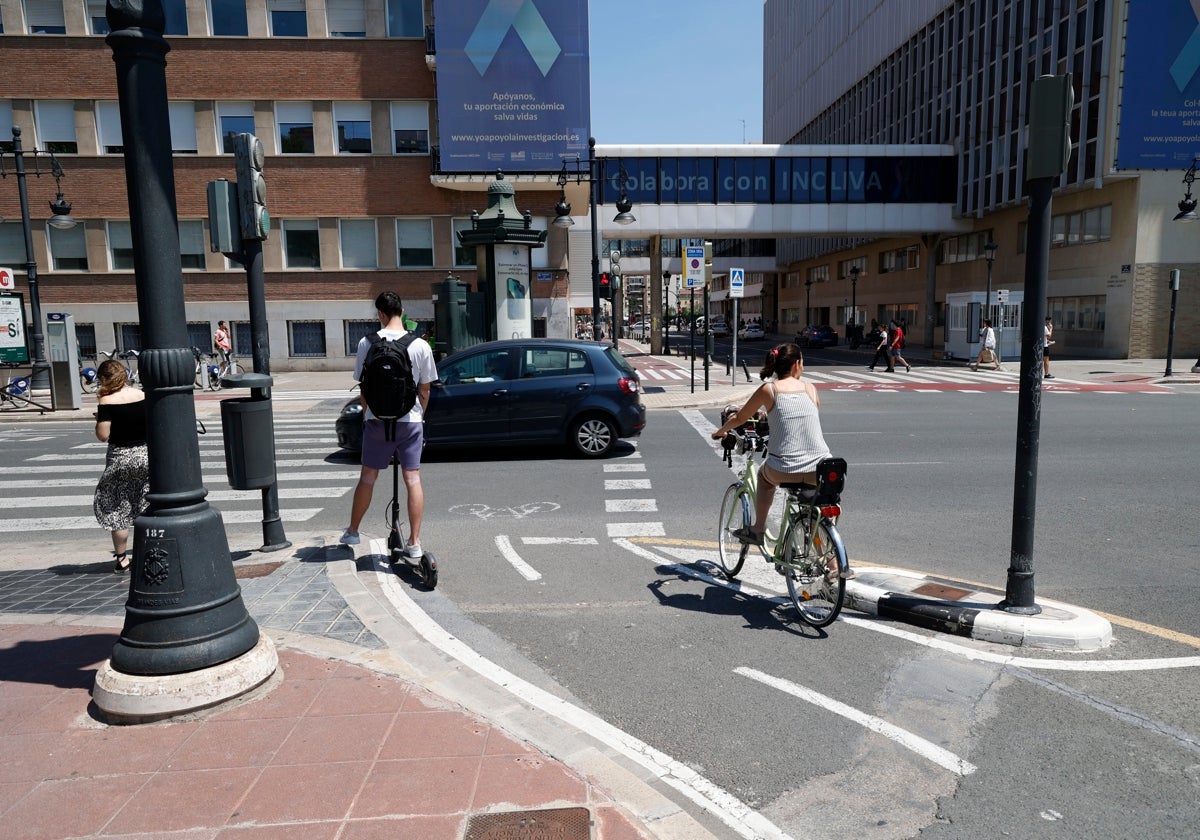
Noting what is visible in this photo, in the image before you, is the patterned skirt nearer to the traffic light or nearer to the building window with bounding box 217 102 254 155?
the traffic light

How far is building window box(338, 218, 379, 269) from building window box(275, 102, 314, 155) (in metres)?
2.94

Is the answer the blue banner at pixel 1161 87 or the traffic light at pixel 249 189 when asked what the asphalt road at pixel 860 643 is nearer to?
the traffic light at pixel 249 189

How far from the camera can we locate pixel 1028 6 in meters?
33.8

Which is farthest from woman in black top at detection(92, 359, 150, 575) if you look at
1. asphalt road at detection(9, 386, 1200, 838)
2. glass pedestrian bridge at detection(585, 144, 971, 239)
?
glass pedestrian bridge at detection(585, 144, 971, 239)

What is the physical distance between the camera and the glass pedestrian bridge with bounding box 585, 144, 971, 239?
3950 cm

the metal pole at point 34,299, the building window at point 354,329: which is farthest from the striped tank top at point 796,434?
the building window at point 354,329

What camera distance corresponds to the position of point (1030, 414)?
16.6 feet

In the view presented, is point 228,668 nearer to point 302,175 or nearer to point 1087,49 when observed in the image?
point 302,175

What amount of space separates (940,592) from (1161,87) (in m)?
31.4

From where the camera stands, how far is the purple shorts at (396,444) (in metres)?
5.94

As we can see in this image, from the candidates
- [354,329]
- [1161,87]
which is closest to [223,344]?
[354,329]

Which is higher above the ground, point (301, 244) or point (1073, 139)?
point (1073, 139)

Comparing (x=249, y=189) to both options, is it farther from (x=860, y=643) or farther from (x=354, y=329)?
(x=354, y=329)

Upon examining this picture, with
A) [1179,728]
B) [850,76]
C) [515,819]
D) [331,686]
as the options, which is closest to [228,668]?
[331,686]
